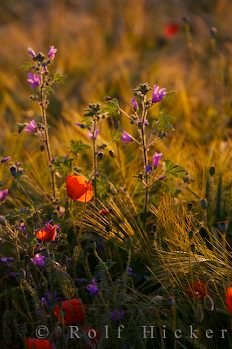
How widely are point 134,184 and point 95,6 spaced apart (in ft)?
11.6

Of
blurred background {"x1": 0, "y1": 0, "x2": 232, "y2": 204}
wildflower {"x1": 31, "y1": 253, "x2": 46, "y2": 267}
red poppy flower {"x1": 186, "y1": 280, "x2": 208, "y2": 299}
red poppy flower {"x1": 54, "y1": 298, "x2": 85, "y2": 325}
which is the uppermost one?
blurred background {"x1": 0, "y1": 0, "x2": 232, "y2": 204}

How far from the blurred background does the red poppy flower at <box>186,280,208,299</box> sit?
0.67 meters

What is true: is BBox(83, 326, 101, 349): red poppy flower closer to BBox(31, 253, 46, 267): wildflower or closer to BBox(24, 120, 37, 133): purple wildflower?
BBox(31, 253, 46, 267): wildflower

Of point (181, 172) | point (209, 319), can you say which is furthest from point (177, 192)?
point (209, 319)

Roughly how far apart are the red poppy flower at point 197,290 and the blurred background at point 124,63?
67 centimetres

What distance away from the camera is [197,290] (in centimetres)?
163

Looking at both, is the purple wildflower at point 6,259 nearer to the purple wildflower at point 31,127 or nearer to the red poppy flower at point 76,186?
the red poppy flower at point 76,186

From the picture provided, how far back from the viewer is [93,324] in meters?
1.70

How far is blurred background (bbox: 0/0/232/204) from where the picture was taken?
2871mm

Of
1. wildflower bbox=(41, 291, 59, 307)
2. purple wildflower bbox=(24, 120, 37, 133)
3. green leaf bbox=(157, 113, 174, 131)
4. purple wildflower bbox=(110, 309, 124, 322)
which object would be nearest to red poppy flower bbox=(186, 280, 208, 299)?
purple wildflower bbox=(110, 309, 124, 322)

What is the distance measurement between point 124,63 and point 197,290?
2.69 metres

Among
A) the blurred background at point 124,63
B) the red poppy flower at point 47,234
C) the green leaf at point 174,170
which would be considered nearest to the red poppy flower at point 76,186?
the red poppy flower at point 47,234


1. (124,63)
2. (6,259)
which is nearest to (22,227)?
(6,259)

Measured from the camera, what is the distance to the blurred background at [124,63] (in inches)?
113
